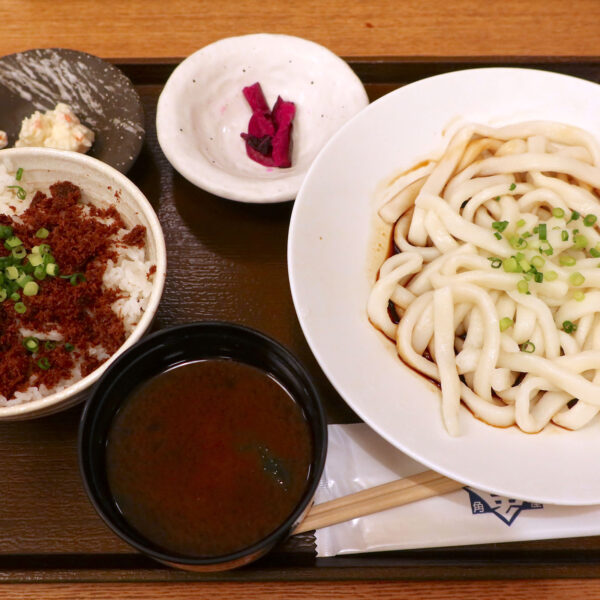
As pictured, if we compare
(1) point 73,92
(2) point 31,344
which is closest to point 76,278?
(2) point 31,344

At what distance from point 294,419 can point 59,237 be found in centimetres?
96

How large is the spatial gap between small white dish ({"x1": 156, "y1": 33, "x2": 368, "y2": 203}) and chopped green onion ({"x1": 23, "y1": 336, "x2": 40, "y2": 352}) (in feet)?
2.54

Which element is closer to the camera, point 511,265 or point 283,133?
point 511,265

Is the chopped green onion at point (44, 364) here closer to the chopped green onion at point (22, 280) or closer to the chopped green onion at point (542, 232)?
the chopped green onion at point (22, 280)

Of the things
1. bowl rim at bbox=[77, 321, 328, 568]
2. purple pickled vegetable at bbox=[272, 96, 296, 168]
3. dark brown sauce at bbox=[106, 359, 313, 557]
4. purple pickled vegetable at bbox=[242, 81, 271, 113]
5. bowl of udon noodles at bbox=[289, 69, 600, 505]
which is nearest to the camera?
bowl rim at bbox=[77, 321, 328, 568]

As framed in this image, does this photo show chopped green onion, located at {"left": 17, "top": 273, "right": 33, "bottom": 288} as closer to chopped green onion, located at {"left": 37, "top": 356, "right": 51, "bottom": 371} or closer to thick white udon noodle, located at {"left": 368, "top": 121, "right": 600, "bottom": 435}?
chopped green onion, located at {"left": 37, "top": 356, "right": 51, "bottom": 371}

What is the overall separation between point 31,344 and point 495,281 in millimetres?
1383

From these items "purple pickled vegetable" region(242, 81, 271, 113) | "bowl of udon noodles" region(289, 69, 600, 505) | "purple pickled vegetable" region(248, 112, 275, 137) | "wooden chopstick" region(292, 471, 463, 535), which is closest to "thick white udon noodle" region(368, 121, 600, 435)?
"bowl of udon noodles" region(289, 69, 600, 505)

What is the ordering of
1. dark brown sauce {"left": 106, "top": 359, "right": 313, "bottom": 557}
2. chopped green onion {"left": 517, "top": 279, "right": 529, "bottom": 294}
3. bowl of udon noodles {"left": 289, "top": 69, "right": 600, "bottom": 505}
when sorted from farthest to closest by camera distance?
chopped green onion {"left": 517, "top": 279, "right": 529, "bottom": 294} → bowl of udon noodles {"left": 289, "top": 69, "right": 600, "bottom": 505} → dark brown sauce {"left": 106, "top": 359, "right": 313, "bottom": 557}

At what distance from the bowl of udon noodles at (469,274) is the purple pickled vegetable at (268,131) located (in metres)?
0.40

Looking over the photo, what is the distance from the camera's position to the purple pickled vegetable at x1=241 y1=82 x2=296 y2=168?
2236 mm

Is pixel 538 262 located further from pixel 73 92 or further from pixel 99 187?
pixel 73 92

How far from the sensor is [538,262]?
1671 millimetres

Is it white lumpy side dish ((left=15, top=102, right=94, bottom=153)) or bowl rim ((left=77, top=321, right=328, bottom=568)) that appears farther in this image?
white lumpy side dish ((left=15, top=102, right=94, bottom=153))
